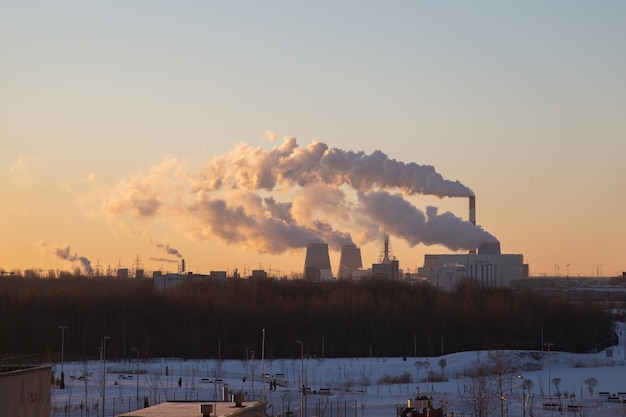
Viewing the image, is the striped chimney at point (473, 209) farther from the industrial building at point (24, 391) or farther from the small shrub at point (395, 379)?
the industrial building at point (24, 391)

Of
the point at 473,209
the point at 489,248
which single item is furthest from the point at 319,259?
the point at 473,209

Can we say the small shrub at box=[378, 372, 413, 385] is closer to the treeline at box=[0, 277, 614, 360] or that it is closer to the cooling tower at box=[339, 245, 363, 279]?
the treeline at box=[0, 277, 614, 360]

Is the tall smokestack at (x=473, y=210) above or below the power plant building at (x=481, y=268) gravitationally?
above

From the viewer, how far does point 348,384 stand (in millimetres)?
52000

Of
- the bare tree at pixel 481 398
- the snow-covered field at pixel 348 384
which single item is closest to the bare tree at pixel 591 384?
the snow-covered field at pixel 348 384

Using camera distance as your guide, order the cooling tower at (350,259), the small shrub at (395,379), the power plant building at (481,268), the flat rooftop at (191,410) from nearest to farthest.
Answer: the flat rooftop at (191,410)
the small shrub at (395,379)
the power plant building at (481,268)
the cooling tower at (350,259)

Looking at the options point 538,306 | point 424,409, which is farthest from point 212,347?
point 424,409

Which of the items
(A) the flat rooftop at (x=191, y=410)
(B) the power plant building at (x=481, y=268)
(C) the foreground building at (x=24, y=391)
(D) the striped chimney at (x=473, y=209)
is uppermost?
(D) the striped chimney at (x=473, y=209)

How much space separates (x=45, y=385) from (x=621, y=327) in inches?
3541

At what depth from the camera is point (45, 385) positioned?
21.7 metres

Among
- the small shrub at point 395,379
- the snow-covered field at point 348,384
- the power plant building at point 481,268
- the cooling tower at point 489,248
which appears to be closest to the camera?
the snow-covered field at point 348,384

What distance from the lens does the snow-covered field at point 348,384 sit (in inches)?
1565

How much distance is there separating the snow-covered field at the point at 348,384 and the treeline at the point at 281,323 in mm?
6745

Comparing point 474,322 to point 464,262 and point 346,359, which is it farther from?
point 464,262
